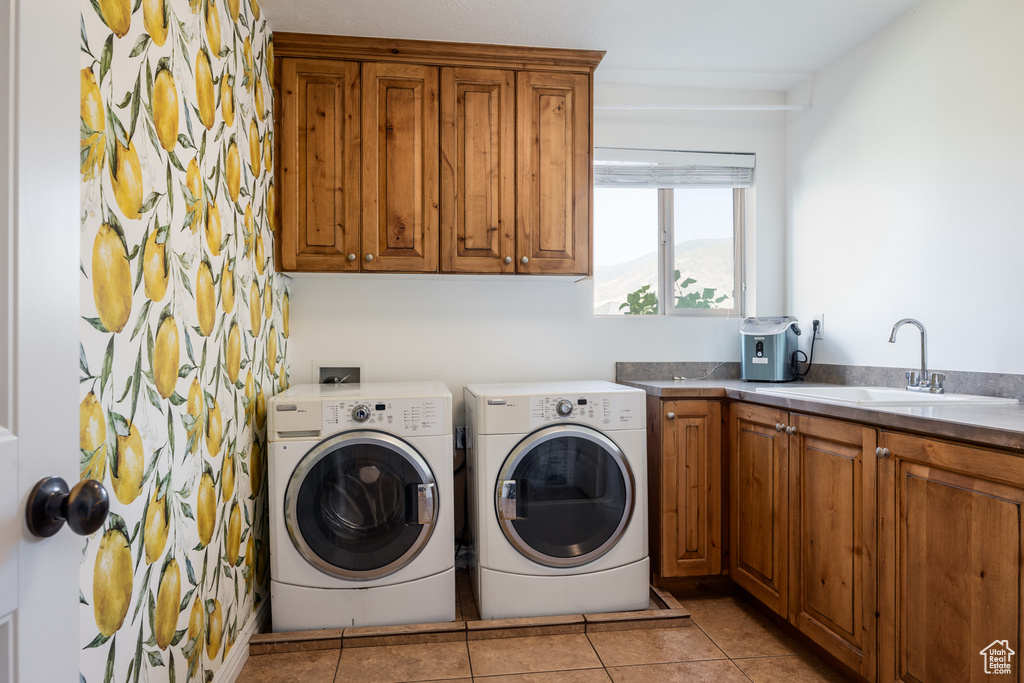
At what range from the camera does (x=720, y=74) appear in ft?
9.69

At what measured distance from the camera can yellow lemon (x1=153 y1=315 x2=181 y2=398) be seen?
4.55ft

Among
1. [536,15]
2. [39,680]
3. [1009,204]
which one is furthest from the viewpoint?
[536,15]

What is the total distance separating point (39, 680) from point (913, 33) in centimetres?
308

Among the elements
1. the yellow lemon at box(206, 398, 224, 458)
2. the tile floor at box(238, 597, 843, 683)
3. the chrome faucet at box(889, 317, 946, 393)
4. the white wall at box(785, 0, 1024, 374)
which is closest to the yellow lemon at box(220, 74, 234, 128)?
the yellow lemon at box(206, 398, 224, 458)

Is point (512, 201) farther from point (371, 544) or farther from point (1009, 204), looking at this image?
point (1009, 204)

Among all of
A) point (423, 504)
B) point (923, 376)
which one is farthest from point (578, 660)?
point (923, 376)

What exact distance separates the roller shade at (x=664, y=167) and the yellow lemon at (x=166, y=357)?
218 centimetres

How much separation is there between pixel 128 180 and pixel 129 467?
23.1 inches

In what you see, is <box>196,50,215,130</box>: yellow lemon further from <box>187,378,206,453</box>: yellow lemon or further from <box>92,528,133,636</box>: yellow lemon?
<box>92,528,133,636</box>: yellow lemon

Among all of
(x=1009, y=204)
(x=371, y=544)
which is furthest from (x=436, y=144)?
(x=1009, y=204)

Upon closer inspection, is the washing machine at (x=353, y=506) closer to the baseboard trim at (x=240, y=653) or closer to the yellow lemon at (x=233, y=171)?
the baseboard trim at (x=240, y=653)

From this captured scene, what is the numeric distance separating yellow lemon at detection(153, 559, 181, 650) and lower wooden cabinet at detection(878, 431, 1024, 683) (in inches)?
73.3

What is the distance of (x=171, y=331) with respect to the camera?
1463 mm

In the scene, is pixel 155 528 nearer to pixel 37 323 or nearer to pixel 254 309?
pixel 37 323
